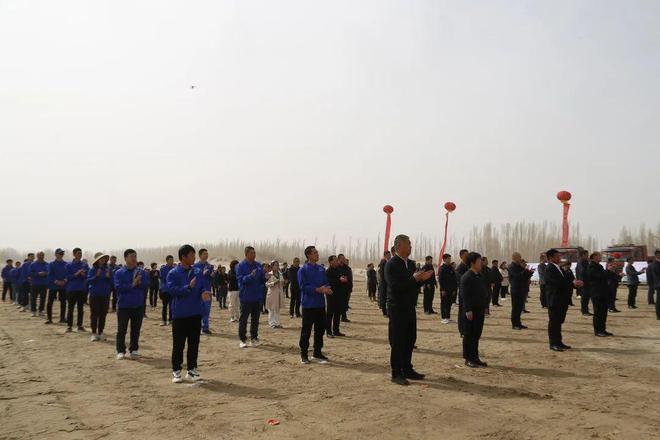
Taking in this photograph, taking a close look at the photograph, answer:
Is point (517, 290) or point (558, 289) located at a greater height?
point (558, 289)

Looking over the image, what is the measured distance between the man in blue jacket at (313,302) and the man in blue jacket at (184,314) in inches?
78.4

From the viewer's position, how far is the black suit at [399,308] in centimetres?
666

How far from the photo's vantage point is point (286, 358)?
28.2 feet

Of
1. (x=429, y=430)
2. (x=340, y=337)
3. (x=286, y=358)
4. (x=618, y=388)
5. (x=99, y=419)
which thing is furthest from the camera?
(x=340, y=337)

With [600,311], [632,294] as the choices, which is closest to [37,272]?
[600,311]

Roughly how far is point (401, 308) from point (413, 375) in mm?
1095

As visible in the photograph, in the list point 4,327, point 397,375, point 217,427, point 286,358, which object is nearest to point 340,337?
point 286,358

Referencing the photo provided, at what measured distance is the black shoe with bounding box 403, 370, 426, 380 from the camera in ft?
22.4

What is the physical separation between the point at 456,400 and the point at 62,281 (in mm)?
11615

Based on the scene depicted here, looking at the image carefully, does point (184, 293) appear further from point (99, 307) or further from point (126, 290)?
point (99, 307)

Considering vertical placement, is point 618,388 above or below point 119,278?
below

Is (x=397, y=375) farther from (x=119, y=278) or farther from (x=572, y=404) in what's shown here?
(x=119, y=278)

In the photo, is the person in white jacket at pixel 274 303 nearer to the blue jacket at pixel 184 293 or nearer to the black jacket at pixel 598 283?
the blue jacket at pixel 184 293

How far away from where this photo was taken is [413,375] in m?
6.89
